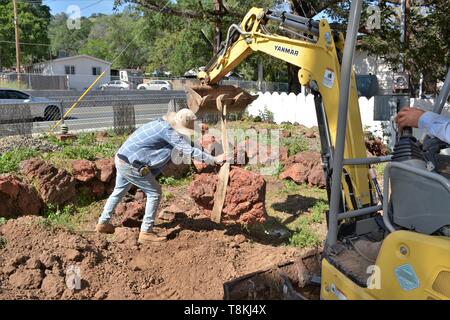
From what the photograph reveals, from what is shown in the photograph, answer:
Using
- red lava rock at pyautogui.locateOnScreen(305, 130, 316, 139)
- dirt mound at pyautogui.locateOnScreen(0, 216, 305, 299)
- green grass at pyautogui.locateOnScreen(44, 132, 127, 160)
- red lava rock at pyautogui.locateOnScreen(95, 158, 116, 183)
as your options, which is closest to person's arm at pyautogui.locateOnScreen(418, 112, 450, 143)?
dirt mound at pyautogui.locateOnScreen(0, 216, 305, 299)

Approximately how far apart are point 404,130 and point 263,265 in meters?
2.62

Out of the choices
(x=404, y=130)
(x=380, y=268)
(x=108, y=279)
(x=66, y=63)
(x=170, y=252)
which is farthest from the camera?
(x=66, y=63)

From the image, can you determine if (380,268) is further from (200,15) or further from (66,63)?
(66,63)

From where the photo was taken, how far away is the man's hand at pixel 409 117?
2.70 m

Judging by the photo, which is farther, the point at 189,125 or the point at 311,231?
the point at 311,231

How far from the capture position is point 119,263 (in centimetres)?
494

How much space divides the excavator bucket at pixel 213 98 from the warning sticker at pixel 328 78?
2.04 m

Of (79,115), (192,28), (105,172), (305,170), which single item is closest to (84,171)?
(105,172)

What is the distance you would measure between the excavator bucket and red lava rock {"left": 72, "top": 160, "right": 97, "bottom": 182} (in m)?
2.18

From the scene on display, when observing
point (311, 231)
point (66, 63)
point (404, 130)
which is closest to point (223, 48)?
point (311, 231)

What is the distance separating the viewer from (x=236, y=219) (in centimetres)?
602

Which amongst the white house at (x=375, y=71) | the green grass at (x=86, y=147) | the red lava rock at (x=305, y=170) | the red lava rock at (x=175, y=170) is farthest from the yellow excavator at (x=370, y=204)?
the white house at (x=375, y=71)

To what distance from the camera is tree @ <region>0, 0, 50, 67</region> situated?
46.0 m

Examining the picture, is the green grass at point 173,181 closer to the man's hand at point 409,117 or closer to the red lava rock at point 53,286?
the red lava rock at point 53,286
